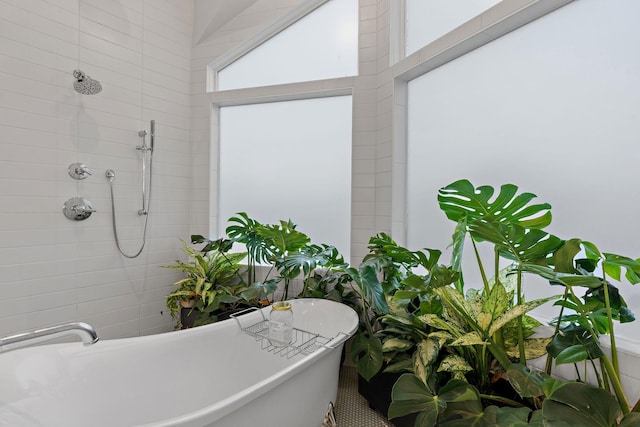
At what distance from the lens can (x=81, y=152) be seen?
243 centimetres

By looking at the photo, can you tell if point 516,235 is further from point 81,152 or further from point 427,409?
point 81,152

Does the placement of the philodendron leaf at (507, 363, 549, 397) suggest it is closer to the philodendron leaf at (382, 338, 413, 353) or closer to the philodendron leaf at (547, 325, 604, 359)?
the philodendron leaf at (547, 325, 604, 359)

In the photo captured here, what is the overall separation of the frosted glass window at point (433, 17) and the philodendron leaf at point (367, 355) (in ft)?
6.18

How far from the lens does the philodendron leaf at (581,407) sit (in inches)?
37.3

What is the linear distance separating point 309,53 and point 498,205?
2.10 metres

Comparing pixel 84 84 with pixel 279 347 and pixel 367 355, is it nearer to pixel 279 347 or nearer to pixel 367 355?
pixel 279 347

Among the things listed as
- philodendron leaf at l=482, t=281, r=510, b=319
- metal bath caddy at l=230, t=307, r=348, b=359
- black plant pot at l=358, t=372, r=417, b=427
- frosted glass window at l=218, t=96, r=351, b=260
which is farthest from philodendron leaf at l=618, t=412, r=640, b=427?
frosted glass window at l=218, t=96, r=351, b=260

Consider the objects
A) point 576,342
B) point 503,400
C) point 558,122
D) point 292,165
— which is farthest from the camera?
point 292,165

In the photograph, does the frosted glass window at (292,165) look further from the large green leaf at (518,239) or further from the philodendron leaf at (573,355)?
the philodendron leaf at (573,355)

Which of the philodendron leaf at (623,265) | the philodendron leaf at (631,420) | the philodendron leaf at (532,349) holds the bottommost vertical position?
the philodendron leaf at (631,420)

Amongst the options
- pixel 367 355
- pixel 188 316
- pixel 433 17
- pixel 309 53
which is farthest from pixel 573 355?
pixel 309 53

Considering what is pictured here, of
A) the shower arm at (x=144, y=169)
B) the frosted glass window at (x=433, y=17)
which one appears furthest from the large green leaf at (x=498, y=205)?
the shower arm at (x=144, y=169)

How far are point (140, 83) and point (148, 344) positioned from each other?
2.13 m

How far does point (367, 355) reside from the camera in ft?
5.76
